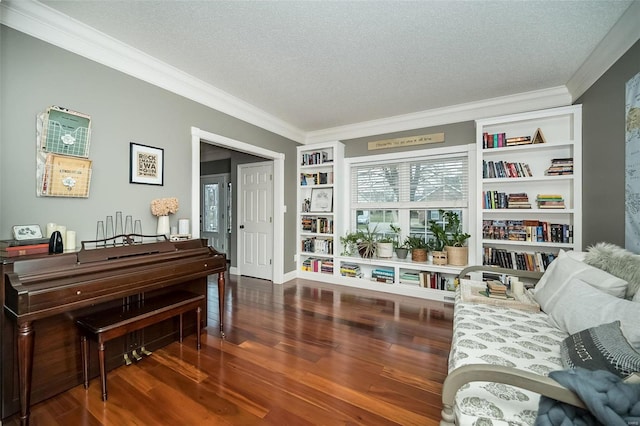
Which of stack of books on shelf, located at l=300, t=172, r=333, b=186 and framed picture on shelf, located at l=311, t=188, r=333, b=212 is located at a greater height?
stack of books on shelf, located at l=300, t=172, r=333, b=186

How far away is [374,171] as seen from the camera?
4.32 meters

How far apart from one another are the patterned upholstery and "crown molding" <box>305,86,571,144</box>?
258 cm

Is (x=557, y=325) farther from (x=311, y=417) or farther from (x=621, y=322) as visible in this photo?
(x=311, y=417)

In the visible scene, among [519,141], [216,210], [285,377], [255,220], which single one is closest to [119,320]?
[285,377]

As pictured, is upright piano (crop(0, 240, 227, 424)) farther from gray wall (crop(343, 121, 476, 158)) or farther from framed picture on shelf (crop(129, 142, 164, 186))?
gray wall (crop(343, 121, 476, 158))

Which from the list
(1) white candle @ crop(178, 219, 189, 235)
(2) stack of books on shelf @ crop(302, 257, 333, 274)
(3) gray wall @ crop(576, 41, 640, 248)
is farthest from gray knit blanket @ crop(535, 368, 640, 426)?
(2) stack of books on shelf @ crop(302, 257, 333, 274)

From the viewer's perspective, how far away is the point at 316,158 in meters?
4.52

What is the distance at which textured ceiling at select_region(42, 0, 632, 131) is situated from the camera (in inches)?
72.5

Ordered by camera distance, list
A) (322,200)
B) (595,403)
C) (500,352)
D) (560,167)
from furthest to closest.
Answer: (322,200) < (560,167) < (500,352) < (595,403)

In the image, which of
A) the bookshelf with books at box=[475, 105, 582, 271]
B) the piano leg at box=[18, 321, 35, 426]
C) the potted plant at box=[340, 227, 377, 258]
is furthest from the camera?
the potted plant at box=[340, 227, 377, 258]

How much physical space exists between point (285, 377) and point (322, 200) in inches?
116

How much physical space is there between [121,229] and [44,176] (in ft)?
2.02

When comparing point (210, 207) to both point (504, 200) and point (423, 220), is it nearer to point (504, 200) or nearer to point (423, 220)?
point (423, 220)

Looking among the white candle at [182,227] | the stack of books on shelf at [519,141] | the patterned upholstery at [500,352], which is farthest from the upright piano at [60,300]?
the stack of books on shelf at [519,141]
